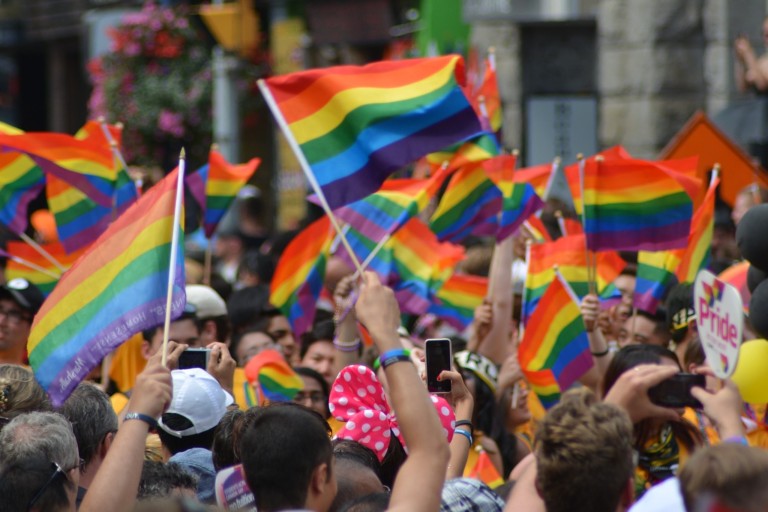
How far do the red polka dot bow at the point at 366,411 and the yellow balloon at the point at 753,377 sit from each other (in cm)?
105

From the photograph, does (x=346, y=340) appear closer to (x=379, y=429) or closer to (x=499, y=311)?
(x=499, y=311)

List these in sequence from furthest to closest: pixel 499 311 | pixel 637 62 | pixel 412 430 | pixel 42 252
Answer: pixel 637 62, pixel 42 252, pixel 499 311, pixel 412 430

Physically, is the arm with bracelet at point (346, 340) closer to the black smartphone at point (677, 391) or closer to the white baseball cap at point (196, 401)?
the white baseball cap at point (196, 401)

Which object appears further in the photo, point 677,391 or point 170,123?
point 170,123

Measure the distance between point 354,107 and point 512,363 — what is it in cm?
144

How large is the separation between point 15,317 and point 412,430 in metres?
3.84

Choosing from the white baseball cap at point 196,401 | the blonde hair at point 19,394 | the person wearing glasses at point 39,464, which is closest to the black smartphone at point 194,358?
the white baseball cap at point 196,401

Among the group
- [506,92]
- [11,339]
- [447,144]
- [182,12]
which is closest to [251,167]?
[11,339]

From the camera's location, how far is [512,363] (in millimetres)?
6812

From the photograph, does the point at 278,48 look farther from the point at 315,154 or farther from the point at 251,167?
the point at 315,154

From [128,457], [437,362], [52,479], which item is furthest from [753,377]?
[52,479]

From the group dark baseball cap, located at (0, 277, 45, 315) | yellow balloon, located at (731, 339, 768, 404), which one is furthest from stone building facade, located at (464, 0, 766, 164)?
yellow balloon, located at (731, 339, 768, 404)

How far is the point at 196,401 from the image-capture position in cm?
507

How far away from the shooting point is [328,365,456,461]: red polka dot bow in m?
4.81
